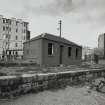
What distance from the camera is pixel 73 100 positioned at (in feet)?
14.6

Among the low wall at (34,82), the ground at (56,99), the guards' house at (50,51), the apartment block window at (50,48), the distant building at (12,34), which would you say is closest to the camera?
the ground at (56,99)

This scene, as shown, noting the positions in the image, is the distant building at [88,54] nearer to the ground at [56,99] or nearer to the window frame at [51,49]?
the window frame at [51,49]

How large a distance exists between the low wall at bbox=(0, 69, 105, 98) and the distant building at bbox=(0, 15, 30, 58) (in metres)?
32.9

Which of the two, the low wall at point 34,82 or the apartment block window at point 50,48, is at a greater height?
the apartment block window at point 50,48

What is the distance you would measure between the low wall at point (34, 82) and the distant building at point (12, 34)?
32.9 metres

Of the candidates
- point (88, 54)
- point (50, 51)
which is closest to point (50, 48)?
point (50, 51)

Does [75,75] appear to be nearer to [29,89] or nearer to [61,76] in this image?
[61,76]

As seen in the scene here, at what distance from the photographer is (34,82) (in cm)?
486

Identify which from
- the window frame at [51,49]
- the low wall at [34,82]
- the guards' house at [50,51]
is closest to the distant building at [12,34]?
the guards' house at [50,51]

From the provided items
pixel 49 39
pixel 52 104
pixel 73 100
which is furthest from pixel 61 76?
pixel 49 39

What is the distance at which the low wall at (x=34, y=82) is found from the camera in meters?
4.15

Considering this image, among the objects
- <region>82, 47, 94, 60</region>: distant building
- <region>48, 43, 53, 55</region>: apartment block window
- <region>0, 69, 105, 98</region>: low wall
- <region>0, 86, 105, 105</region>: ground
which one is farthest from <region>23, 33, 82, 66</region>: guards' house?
<region>82, 47, 94, 60</region>: distant building

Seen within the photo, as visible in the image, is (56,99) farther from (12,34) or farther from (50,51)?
(12,34)

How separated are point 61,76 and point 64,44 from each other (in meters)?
9.66
